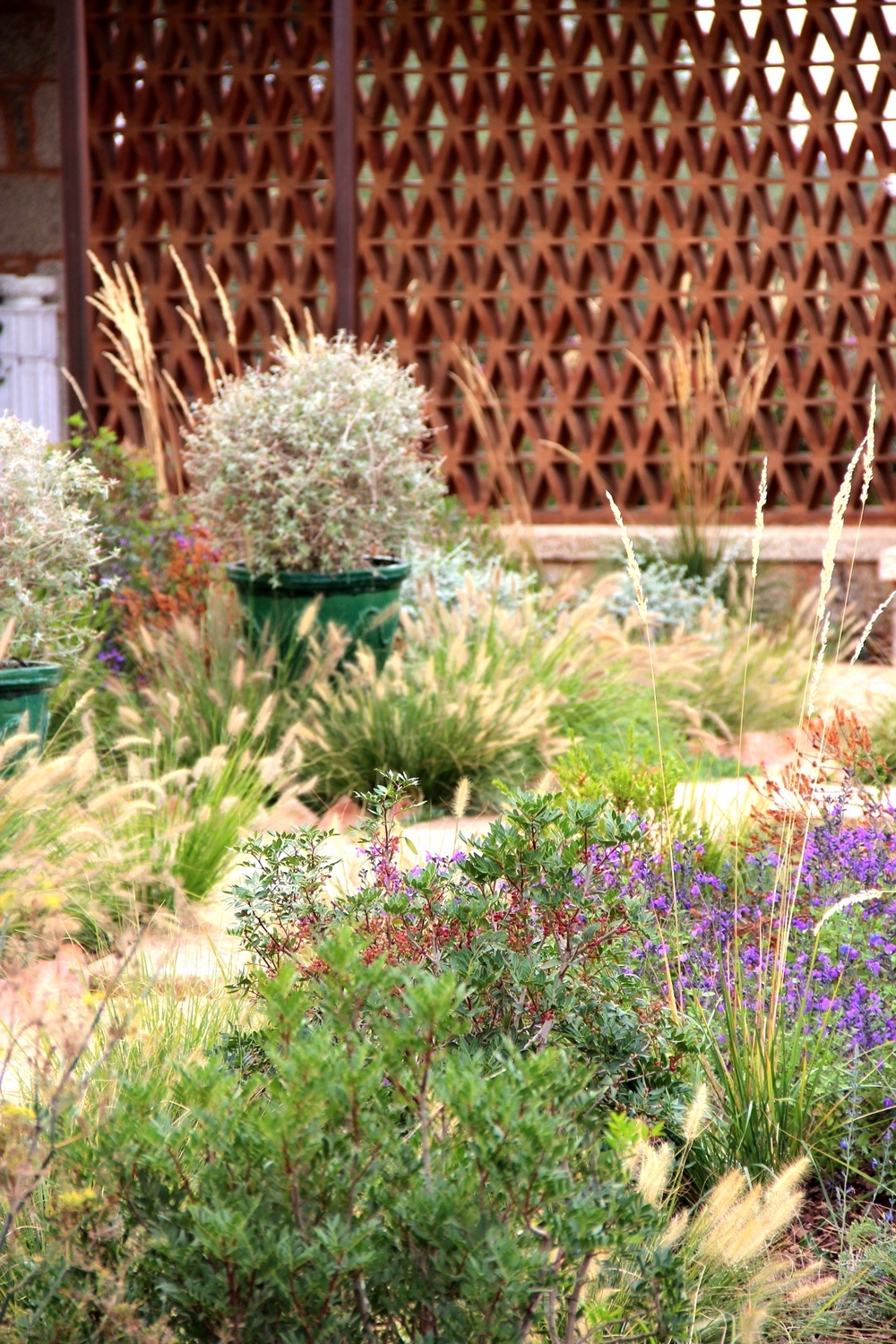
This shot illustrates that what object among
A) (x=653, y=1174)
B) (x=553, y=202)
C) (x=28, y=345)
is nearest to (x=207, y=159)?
(x=28, y=345)

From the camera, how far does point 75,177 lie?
6.24 metres

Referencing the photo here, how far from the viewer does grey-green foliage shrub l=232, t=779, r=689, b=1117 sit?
203 centimetres

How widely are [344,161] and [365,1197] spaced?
4.98 m

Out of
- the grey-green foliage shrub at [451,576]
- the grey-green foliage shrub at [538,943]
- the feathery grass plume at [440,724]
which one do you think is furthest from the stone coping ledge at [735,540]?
the grey-green foliage shrub at [538,943]

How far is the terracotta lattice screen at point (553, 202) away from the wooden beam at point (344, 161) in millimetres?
1226

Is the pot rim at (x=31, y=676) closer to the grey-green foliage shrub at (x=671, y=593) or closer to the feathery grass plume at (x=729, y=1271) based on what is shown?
the feathery grass plume at (x=729, y=1271)

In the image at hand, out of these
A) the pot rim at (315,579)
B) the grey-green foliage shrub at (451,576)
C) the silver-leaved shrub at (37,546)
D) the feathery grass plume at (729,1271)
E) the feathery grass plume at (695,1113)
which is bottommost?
the feathery grass plume at (729,1271)

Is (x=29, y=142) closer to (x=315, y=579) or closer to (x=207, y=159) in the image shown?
(x=207, y=159)

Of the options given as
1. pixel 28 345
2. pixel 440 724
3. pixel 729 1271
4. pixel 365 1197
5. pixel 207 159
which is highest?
pixel 207 159

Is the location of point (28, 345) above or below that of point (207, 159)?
below

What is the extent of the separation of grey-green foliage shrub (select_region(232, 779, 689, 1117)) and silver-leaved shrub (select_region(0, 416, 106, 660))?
177cm

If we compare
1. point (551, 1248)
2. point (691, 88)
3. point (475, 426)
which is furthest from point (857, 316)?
point (551, 1248)

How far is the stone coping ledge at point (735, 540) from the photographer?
6.80 metres

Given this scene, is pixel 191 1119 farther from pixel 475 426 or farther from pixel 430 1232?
pixel 475 426
